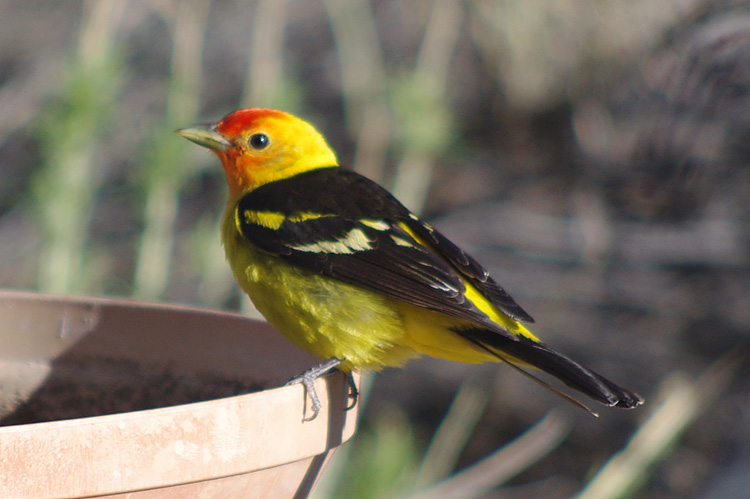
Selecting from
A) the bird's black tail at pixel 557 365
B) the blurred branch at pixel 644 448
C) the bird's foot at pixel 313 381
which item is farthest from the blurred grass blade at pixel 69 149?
the blurred branch at pixel 644 448

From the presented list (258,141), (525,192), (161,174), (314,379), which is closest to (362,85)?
(525,192)

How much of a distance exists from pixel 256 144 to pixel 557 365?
146cm

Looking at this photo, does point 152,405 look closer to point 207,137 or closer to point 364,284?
point 364,284

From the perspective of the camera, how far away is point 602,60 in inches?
223

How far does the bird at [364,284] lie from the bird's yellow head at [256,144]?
13.7 inches

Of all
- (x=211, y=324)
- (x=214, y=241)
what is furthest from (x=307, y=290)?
(x=214, y=241)

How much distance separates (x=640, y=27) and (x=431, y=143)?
2567 mm

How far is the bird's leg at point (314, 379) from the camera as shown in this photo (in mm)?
1708

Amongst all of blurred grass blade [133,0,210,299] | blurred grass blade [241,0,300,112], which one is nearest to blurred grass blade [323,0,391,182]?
blurred grass blade [241,0,300,112]

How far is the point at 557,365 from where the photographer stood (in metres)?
1.98

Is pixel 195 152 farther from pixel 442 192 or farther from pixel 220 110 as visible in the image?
pixel 442 192

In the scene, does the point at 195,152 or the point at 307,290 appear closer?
the point at 307,290

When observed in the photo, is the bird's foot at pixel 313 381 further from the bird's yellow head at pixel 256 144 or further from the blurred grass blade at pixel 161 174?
the blurred grass blade at pixel 161 174

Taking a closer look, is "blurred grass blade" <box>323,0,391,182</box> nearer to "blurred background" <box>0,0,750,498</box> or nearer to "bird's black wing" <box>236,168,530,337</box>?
"blurred background" <box>0,0,750,498</box>
